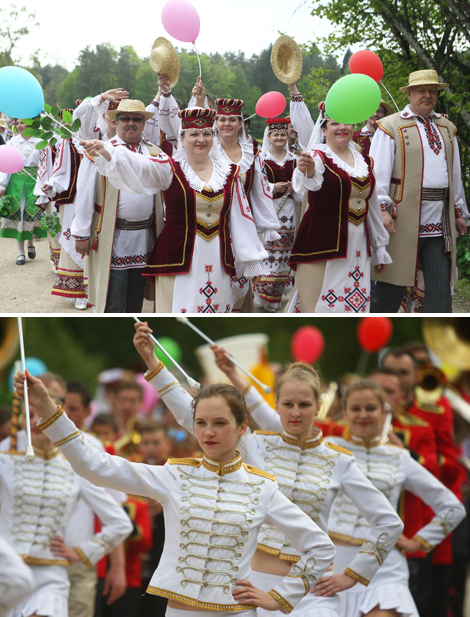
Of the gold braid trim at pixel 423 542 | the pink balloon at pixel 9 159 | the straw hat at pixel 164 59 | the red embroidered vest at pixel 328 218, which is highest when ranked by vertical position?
the straw hat at pixel 164 59

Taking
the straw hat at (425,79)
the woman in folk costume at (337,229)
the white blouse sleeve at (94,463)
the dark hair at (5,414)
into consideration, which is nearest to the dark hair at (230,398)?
the white blouse sleeve at (94,463)

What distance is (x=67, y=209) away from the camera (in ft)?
24.2

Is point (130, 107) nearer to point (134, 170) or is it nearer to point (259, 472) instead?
point (134, 170)

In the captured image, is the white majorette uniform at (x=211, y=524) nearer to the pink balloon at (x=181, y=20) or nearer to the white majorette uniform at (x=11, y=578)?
the white majorette uniform at (x=11, y=578)

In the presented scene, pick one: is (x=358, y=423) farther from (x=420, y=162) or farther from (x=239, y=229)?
(x=420, y=162)

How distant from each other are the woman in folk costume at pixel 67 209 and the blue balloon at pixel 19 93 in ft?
6.07

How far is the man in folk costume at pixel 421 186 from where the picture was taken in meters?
5.73

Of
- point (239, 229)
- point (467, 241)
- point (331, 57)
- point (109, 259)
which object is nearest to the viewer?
point (239, 229)

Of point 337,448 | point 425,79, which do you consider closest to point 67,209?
point 425,79

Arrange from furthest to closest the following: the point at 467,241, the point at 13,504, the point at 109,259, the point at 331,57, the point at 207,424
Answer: the point at 331,57 → the point at 467,241 → the point at 109,259 → the point at 13,504 → the point at 207,424

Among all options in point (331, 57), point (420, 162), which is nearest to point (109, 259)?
point (420, 162)

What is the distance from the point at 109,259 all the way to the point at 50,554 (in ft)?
8.48

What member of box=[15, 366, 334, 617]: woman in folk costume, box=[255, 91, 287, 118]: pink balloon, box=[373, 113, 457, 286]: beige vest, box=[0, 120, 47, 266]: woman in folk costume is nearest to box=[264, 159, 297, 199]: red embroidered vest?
box=[255, 91, 287, 118]: pink balloon

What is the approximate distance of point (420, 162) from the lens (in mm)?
5711
